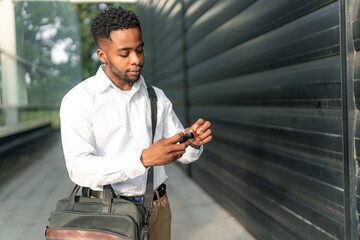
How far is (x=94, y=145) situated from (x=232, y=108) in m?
2.36

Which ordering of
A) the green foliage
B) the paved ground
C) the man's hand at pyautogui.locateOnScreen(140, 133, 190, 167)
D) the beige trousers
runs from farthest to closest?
the green foliage
the paved ground
the beige trousers
the man's hand at pyautogui.locateOnScreen(140, 133, 190, 167)

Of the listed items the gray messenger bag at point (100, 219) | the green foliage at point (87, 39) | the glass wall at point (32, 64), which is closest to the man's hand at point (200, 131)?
the gray messenger bag at point (100, 219)

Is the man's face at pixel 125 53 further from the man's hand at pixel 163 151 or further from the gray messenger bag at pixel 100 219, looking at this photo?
the gray messenger bag at pixel 100 219

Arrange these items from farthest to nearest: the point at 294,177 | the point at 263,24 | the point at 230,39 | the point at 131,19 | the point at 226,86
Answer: the point at 226,86 < the point at 230,39 < the point at 263,24 < the point at 294,177 < the point at 131,19

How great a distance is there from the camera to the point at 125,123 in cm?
181

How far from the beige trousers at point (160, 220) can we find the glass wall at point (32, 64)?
18.0 ft

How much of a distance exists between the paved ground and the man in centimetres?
196

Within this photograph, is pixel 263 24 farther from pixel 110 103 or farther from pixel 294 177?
pixel 110 103

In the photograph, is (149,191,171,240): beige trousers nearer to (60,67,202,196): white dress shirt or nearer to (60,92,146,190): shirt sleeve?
(60,67,202,196): white dress shirt

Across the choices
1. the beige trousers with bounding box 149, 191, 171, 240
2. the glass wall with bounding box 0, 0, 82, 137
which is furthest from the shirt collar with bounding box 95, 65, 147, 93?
the glass wall with bounding box 0, 0, 82, 137

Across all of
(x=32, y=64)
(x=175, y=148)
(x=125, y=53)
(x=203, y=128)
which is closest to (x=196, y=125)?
(x=203, y=128)

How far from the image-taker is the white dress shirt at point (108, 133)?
5.32 feet

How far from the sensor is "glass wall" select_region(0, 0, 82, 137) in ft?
24.6

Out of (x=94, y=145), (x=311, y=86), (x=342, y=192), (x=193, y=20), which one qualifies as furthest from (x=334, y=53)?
(x=193, y=20)
